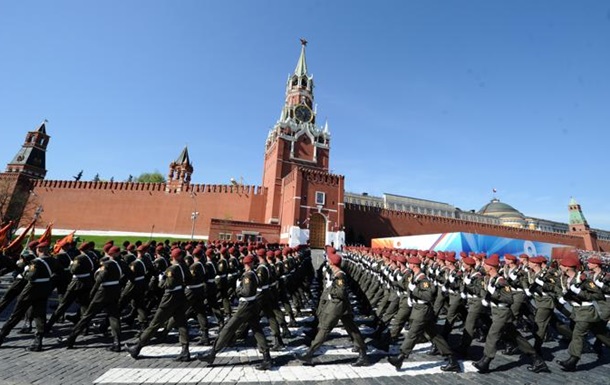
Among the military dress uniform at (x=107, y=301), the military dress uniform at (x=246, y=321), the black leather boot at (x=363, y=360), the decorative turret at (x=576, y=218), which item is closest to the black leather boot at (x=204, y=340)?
the military dress uniform at (x=246, y=321)

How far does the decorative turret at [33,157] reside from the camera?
43.8 meters

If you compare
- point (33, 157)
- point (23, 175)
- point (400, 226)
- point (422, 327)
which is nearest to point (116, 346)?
point (422, 327)

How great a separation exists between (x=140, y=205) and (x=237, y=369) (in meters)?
41.7

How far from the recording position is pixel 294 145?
44.8 metres

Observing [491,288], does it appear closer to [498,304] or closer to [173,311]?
[498,304]

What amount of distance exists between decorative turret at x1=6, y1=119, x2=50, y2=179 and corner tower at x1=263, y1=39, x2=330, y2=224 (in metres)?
33.8

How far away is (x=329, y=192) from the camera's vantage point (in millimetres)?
36688

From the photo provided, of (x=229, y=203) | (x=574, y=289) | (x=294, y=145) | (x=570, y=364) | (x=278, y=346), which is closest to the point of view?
(x=570, y=364)

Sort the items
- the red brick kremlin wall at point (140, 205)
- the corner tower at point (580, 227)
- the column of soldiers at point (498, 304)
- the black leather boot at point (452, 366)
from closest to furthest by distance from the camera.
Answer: the black leather boot at point (452, 366) → the column of soldiers at point (498, 304) → the red brick kremlin wall at point (140, 205) → the corner tower at point (580, 227)

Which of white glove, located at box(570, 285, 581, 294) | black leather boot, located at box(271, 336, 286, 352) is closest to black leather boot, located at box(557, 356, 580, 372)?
white glove, located at box(570, 285, 581, 294)

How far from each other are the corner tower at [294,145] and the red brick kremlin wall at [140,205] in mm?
3618

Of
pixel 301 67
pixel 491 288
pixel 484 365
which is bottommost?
pixel 484 365

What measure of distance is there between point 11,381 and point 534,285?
9.86 m

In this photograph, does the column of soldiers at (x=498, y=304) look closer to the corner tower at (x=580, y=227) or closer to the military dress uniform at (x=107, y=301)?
the military dress uniform at (x=107, y=301)
